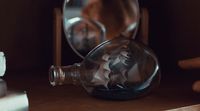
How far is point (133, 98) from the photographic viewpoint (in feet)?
2.30

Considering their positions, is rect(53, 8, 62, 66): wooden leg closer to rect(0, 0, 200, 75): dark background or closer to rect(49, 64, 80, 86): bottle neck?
rect(0, 0, 200, 75): dark background

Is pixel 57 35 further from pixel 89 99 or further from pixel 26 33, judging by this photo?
pixel 89 99

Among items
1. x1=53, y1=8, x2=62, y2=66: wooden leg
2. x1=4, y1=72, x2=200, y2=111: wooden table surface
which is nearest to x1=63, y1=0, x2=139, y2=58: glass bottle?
x1=53, y1=8, x2=62, y2=66: wooden leg

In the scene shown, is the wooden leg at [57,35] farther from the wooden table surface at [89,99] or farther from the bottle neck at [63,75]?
the bottle neck at [63,75]

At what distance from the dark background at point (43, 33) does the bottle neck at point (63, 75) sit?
0.25 m

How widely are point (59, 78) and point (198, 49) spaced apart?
1.32 ft

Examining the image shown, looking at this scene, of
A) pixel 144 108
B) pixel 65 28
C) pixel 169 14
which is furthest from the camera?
pixel 169 14

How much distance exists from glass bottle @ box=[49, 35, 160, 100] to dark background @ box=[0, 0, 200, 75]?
9.5 inches

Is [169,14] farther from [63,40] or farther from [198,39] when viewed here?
[63,40]

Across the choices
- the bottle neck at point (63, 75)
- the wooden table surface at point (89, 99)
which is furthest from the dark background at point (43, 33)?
the bottle neck at point (63, 75)

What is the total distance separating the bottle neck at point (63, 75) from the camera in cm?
68

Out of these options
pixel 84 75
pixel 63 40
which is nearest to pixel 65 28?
pixel 63 40

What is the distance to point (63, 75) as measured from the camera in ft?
2.25

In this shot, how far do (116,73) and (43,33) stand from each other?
335mm
